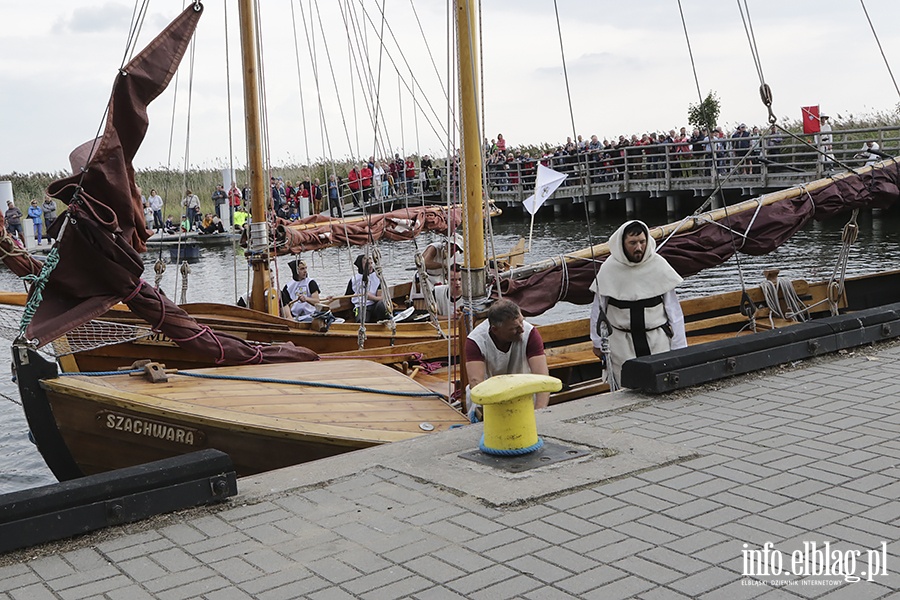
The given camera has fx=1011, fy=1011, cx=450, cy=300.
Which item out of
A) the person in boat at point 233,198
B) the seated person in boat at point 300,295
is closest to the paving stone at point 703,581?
the seated person in boat at point 300,295

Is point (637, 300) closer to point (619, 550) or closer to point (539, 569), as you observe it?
point (619, 550)

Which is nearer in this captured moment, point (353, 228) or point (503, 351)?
point (503, 351)

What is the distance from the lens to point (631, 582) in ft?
12.2

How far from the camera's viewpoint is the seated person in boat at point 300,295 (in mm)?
13719

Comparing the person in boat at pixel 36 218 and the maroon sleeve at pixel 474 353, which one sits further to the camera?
the person in boat at pixel 36 218

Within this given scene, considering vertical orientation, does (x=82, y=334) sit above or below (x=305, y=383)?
above

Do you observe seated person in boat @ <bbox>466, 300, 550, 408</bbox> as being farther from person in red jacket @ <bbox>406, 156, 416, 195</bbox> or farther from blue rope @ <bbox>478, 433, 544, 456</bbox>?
person in red jacket @ <bbox>406, 156, 416, 195</bbox>

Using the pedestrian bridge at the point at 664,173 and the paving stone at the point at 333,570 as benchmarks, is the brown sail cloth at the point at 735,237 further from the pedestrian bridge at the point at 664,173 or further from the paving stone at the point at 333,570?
the pedestrian bridge at the point at 664,173

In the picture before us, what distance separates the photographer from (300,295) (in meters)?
13.7

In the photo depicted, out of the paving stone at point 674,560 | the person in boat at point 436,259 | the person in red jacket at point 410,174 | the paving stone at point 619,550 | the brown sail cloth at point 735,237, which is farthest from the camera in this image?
the person in red jacket at point 410,174

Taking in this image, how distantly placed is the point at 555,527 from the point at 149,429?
387cm

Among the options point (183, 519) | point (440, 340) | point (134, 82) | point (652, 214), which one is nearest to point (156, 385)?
point (134, 82)

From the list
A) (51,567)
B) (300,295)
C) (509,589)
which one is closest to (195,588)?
(51,567)

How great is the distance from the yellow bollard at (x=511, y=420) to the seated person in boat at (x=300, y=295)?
27.3 feet
